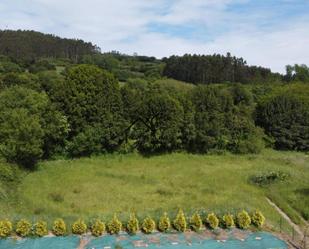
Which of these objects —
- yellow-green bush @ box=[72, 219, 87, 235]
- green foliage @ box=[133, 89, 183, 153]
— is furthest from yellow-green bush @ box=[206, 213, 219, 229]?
green foliage @ box=[133, 89, 183, 153]

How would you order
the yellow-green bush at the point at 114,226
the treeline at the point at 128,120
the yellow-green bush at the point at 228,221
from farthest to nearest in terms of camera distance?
the treeline at the point at 128,120, the yellow-green bush at the point at 228,221, the yellow-green bush at the point at 114,226

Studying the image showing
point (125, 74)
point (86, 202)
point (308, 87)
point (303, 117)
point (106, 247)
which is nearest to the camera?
point (106, 247)

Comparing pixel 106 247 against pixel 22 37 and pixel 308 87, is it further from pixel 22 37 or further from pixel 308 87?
pixel 22 37

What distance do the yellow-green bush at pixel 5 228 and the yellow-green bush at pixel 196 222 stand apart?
7.11 m

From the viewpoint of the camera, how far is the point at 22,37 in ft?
385

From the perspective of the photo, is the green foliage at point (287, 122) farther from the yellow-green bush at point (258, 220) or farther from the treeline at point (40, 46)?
the treeline at point (40, 46)

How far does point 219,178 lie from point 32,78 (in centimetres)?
3385

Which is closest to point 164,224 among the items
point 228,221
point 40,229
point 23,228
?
point 228,221

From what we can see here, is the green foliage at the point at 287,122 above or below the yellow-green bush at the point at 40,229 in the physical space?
above

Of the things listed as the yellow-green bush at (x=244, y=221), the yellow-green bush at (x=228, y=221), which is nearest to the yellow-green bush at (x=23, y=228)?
the yellow-green bush at (x=228, y=221)

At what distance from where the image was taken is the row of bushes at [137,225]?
16.4m

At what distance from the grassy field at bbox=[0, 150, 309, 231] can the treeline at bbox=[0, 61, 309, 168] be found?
156 cm

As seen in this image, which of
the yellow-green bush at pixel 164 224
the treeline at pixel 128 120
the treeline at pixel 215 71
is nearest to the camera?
the yellow-green bush at pixel 164 224

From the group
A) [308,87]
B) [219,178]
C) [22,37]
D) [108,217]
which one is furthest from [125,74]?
[108,217]
